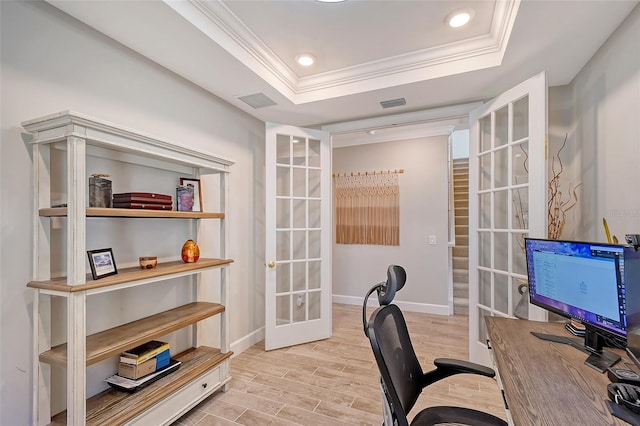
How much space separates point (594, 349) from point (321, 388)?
1824 millimetres

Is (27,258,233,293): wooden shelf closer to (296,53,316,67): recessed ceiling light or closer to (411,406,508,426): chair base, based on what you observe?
(411,406,508,426): chair base

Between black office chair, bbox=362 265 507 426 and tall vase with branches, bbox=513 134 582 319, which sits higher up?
tall vase with branches, bbox=513 134 582 319

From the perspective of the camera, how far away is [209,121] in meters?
2.71

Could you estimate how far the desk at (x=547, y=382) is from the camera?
2.99 feet

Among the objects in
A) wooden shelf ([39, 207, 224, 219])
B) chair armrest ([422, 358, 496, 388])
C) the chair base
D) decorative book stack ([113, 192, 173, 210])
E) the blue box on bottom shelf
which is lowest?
the blue box on bottom shelf

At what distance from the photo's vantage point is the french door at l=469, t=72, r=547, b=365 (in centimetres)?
212

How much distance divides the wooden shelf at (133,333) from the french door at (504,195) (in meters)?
2.27

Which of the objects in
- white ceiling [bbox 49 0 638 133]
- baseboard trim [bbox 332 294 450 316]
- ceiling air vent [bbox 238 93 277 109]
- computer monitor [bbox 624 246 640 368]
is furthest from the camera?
baseboard trim [bbox 332 294 450 316]

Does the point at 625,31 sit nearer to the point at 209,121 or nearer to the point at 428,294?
the point at 209,121

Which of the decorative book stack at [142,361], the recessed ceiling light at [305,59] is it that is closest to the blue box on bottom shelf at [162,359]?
the decorative book stack at [142,361]

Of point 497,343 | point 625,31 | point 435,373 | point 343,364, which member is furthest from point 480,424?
point 625,31

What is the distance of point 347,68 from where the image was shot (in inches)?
101

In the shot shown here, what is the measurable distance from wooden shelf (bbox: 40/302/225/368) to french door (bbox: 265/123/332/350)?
0.96m

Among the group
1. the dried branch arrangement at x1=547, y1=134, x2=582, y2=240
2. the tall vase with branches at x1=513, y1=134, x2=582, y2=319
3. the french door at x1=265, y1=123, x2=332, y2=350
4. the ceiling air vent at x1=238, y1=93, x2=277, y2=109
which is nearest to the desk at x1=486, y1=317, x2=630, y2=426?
the tall vase with branches at x1=513, y1=134, x2=582, y2=319
